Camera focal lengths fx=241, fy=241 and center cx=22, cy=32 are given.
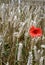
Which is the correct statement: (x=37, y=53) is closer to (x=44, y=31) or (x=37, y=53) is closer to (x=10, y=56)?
(x=10, y=56)

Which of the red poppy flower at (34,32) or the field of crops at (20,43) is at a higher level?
the red poppy flower at (34,32)

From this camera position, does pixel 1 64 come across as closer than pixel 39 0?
Yes

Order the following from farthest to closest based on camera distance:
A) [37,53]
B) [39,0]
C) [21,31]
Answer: [39,0], [21,31], [37,53]

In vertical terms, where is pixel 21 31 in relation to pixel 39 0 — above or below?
above

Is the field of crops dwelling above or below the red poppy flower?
below

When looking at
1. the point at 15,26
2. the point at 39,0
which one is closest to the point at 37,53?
the point at 15,26

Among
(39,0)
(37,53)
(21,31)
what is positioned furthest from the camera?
(39,0)

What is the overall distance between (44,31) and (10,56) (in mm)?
192

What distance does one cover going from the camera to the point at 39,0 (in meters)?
1.79

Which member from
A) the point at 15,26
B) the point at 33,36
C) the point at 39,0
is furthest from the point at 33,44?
the point at 39,0

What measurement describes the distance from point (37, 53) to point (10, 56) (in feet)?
0.24

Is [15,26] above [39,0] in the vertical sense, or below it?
above

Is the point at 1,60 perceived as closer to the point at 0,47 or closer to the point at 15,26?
the point at 0,47

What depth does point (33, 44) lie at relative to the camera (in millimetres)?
608
